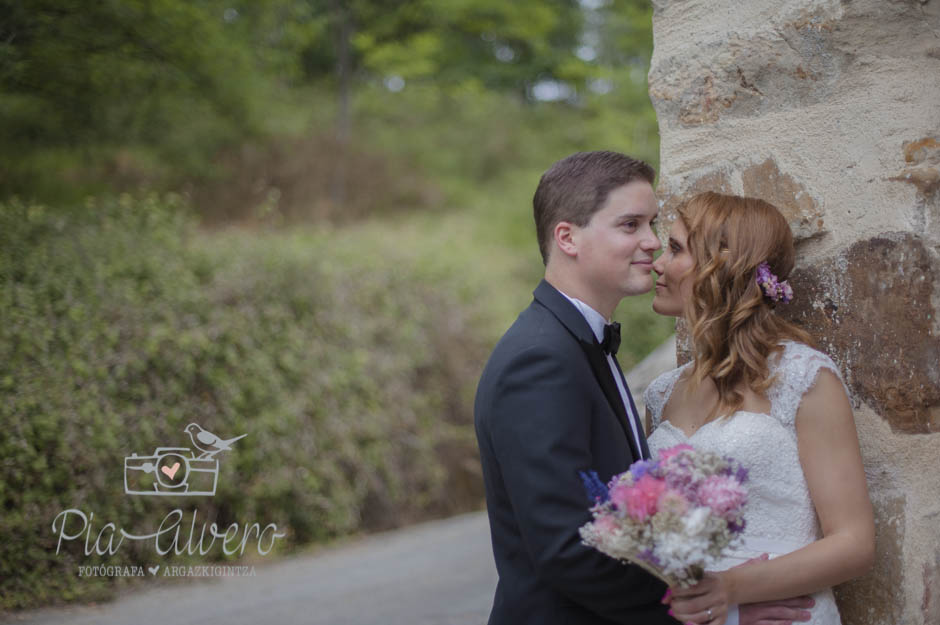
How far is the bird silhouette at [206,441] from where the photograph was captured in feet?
16.4

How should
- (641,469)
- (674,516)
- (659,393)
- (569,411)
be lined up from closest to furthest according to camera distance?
(674,516), (641,469), (569,411), (659,393)

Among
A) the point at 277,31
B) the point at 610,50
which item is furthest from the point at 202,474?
the point at 610,50

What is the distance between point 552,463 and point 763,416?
0.58 metres

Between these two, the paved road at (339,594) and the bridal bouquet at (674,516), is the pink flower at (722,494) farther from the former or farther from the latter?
the paved road at (339,594)

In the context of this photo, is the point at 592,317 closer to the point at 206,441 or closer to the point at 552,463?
the point at 552,463

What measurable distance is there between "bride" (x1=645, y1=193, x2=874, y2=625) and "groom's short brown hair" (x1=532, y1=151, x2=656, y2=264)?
21cm

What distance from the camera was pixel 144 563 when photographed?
4602mm

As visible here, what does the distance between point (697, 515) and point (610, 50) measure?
17565 millimetres

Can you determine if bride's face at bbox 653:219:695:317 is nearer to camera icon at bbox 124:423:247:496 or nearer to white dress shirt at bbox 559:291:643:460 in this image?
white dress shirt at bbox 559:291:643:460

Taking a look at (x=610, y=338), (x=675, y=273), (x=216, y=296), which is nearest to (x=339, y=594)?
(x=216, y=296)

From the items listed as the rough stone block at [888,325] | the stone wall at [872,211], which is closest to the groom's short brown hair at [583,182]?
the stone wall at [872,211]

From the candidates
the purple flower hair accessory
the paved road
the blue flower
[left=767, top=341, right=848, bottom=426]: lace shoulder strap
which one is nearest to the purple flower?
the blue flower

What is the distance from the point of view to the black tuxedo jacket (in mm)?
1544

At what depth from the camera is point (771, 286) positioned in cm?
183
